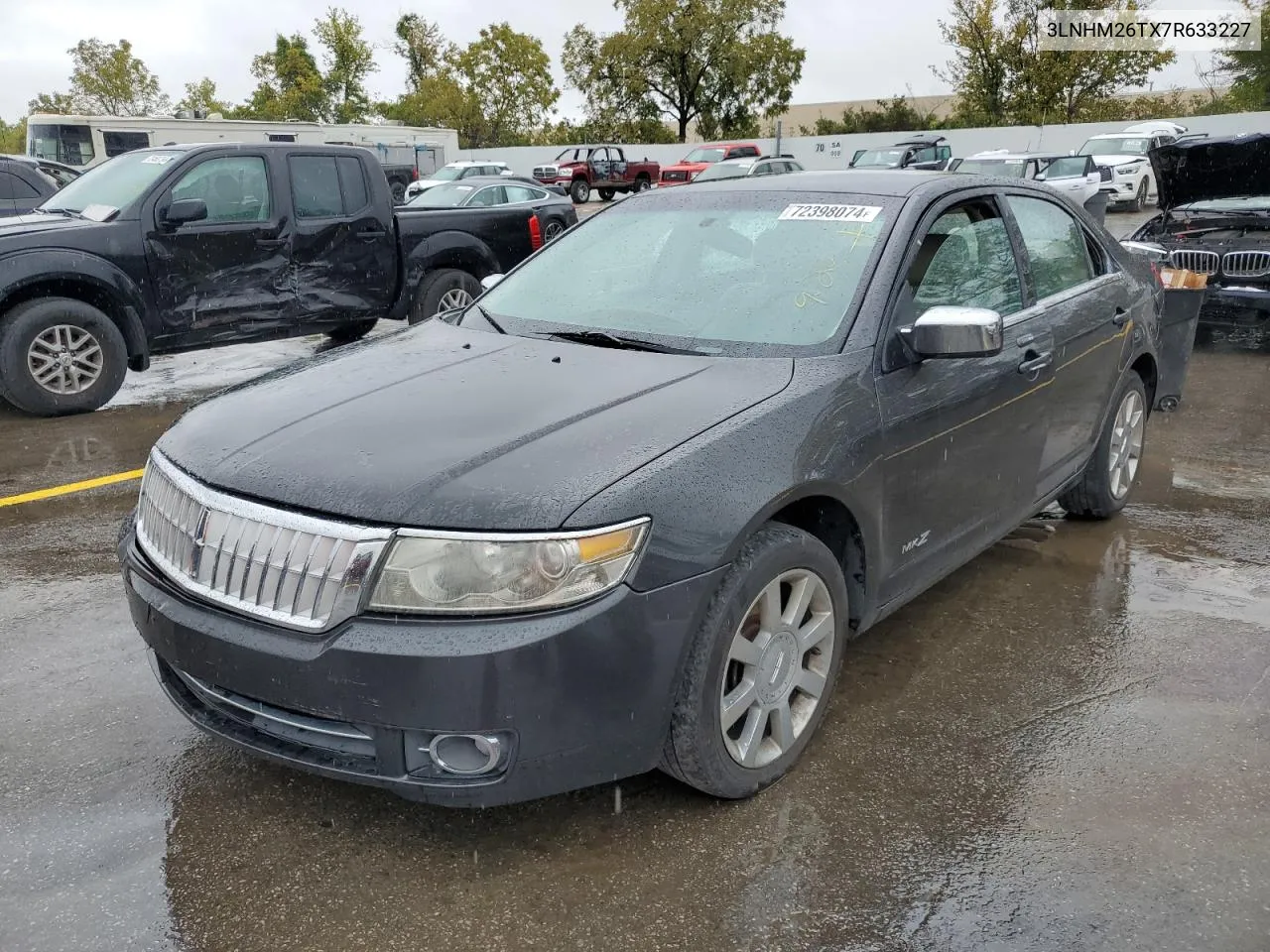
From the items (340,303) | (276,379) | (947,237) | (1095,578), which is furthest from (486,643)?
(340,303)

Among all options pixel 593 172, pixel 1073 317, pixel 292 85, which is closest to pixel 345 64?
pixel 292 85

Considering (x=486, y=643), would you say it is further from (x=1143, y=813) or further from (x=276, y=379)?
(x=1143, y=813)

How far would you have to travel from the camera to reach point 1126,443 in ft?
16.4

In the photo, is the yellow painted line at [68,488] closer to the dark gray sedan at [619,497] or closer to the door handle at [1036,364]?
the dark gray sedan at [619,497]

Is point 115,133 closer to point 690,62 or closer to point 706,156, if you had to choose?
point 706,156

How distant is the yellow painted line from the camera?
5.46 meters

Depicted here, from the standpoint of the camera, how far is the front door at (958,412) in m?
3.17

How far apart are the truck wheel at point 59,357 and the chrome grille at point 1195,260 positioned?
8668mm

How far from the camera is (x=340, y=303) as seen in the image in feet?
27.5

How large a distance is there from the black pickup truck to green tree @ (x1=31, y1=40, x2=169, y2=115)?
68.1m

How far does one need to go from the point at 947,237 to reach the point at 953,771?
177 centimetres

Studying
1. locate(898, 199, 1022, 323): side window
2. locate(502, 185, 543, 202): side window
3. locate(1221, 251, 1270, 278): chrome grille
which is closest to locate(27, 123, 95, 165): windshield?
locate(502, 185, 543, 202): side window

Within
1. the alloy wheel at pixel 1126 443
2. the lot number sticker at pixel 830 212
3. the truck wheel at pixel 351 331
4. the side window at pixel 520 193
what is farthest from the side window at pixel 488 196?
the lot number sticker at pixel 830 212

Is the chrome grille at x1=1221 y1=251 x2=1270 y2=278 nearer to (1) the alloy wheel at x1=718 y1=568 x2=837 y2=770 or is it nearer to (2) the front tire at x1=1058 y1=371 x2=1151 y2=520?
(2) the front tire at x1=1058 y1=371 x2=1151 y2=520
